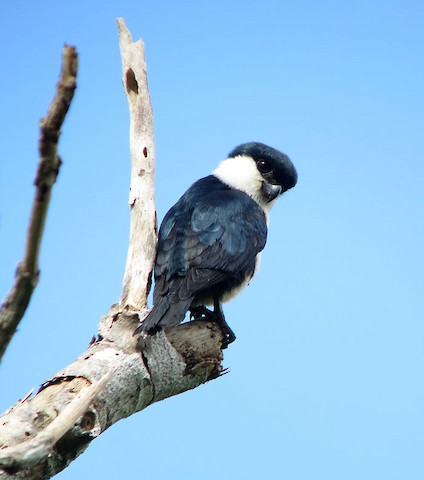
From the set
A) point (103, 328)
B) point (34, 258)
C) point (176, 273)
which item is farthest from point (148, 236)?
point (34, 258)

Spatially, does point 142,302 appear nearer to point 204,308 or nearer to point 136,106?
point 204,308

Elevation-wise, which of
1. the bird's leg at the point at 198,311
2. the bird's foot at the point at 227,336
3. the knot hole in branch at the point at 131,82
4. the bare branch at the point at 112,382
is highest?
the knot hole in branch at the point at 131,82

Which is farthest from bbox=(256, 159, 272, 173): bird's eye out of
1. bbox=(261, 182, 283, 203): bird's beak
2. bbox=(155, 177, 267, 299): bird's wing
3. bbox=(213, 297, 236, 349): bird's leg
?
bbox=(213, 297, 236, 349): bird's leg

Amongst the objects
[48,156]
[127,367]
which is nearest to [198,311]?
[127,367]

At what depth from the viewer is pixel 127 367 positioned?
3.84 meters

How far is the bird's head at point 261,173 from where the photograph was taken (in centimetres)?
620

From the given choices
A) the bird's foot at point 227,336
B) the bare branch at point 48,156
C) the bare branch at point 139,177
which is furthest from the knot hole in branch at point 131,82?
the bare branch at point 48,156

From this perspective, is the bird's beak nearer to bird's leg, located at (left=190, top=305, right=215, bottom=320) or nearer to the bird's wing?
the bird's wing

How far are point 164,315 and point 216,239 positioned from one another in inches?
43.3

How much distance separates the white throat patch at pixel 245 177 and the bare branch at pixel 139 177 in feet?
4.23

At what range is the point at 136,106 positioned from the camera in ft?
16.9

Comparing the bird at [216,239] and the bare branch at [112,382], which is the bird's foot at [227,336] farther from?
the bare branch at [112,382]

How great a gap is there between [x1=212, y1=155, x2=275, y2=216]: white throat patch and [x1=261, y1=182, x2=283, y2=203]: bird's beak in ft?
0.16

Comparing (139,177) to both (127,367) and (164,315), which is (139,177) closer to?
(164,315)
